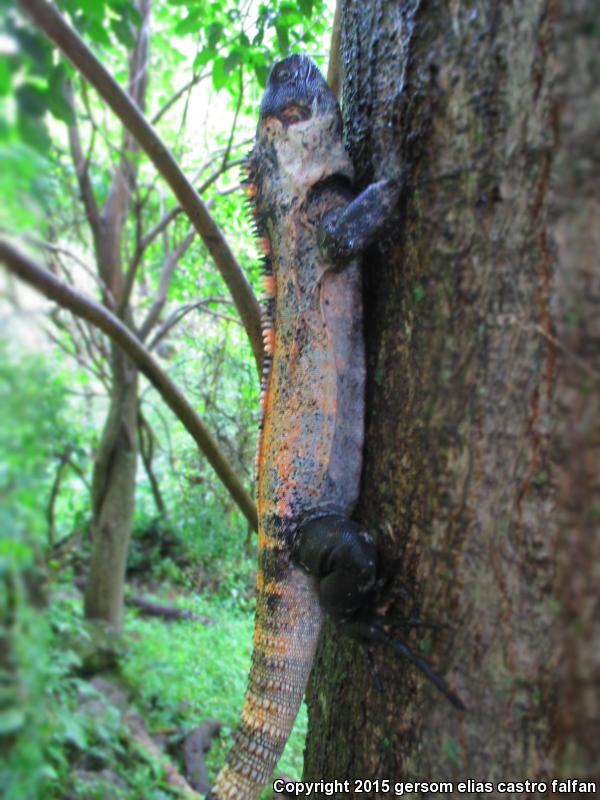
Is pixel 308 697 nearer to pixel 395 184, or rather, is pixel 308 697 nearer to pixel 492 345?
pixel 492 345

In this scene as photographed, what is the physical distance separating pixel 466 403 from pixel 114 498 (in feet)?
15.4

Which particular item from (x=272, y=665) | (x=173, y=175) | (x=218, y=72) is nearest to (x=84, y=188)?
(x=218, y=72)

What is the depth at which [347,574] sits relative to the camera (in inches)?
67.6

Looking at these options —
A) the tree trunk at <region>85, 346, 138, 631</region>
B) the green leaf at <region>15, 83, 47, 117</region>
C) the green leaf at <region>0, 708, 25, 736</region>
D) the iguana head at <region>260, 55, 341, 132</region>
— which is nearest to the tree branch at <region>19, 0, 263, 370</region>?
the iguana head at <region>260, 55, 341, 132</region>

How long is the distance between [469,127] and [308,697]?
179cm

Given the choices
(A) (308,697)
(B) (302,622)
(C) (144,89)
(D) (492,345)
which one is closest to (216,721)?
(A) (308,697)

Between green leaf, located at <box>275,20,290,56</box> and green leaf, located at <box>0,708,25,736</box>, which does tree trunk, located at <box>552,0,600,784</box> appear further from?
green leaf, located at <box>275,20,290,56</box>

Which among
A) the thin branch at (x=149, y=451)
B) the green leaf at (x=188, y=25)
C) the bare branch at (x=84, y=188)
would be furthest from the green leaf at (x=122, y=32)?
the thin branch at (x=149, y=451)

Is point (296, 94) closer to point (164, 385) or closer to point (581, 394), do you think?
point (164, 385)

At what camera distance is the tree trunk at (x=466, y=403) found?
49.9 inches

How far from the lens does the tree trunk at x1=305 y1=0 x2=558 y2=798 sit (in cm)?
127

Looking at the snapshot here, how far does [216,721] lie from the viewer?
4402mm

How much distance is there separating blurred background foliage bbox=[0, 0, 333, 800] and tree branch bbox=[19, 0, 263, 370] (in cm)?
9

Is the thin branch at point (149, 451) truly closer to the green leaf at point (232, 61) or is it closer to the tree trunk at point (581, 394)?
the green leaf at point (232, 61)
